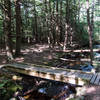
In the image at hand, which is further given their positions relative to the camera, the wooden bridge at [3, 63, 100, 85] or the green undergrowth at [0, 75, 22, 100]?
the wooden bridge at [3, 63, 100, 85]

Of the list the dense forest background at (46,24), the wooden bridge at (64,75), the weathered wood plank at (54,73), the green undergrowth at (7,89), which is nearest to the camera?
the green undergrowth at (7,89)

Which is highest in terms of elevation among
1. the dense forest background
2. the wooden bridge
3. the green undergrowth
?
the dense forest background

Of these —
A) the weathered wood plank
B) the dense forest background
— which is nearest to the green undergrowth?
the weathered wood plank

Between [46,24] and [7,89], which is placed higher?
[46,24]

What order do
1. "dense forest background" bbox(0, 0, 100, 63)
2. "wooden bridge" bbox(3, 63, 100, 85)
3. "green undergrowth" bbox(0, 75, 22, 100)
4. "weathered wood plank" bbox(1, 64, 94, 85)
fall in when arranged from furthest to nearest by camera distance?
"dense forest background" bbox(0, 0, 100, 63)
"weathered wood plank" bbox(1, 64, 94, 85)
"wooden bridge" bbox(3, 63, 100, 85)
"green undergrowth" bbox(0, 75, 22, 100)

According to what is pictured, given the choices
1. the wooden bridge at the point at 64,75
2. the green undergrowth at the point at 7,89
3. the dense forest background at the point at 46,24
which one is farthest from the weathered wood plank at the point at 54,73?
the dense forest background at the point at 46,24

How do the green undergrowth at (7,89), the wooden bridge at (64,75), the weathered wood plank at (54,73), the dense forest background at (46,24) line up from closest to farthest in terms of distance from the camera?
the green undergrowth at (7,89), the wooden bridge at (64,75), the weathered wood plank at (54,73), the dense forest background at (46,24)

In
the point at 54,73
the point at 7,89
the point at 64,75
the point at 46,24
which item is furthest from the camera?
the point at 46,24

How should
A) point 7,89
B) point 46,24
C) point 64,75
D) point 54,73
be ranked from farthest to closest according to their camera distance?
point 46,24 < point 54,73 < point 64,75 < point 7,89

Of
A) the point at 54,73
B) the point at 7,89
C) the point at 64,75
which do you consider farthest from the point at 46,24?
the point at 7,89

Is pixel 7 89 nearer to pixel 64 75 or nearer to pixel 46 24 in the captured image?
pixel 64 75

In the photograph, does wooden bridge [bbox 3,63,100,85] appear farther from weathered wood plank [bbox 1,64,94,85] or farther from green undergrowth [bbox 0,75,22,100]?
green undergrowth [bbox 0,75,22,100]

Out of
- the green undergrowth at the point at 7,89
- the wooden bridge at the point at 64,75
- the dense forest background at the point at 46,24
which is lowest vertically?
the green undergrowth at the point at 7,89

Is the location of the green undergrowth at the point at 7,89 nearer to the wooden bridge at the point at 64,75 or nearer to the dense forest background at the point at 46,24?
the wooden bridge at the point at 64,75
